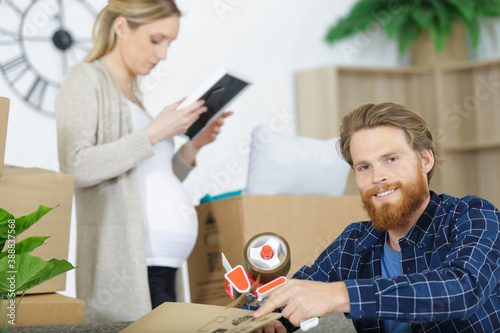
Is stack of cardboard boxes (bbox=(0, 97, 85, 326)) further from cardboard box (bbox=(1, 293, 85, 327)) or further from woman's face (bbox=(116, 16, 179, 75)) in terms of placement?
woman's face (bbox=(116, 16, 179, 75))

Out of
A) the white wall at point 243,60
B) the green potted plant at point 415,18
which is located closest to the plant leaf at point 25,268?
the white wall at point 243,60


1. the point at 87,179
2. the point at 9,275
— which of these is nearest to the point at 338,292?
the point at 9,275

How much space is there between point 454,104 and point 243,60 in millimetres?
1418

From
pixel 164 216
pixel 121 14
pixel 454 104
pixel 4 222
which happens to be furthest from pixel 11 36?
pixel 454 104

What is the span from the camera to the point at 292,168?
1.99m

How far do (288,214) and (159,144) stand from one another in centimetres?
46

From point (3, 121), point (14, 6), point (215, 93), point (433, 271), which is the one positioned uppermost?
point (14, 6)

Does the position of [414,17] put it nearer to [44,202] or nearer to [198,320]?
[44,202]

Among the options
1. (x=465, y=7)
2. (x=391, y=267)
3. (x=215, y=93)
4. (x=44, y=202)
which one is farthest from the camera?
(x=465, y=7)

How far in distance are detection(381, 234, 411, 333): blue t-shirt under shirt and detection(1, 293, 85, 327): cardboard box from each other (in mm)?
710

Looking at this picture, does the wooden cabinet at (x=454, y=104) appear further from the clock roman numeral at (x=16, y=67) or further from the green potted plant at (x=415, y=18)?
the clock roman numeral at (x=16, y=67)

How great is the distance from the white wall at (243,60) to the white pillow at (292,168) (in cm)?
134

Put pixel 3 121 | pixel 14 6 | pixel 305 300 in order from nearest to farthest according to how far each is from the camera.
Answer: pixel 305 300 → pixel 3 121 → pixel 14 6

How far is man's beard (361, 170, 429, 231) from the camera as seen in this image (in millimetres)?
1258
